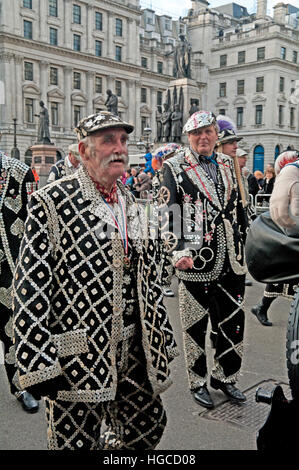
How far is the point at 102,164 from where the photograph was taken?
8.05 ft

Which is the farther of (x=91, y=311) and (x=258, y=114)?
(x=258, y=114)

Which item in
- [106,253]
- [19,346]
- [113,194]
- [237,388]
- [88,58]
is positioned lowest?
[237,388]

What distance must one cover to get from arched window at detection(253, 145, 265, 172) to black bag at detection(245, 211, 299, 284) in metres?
63.7

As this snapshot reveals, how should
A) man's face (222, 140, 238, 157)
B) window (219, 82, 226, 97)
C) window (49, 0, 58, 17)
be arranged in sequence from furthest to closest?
window (219, 82, 226, 97) → window (49, 0, 58, 17) → man's face (222, 140, 238, 157)

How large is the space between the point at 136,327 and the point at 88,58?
56.2 m

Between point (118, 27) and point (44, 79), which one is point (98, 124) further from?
point (118, 27)

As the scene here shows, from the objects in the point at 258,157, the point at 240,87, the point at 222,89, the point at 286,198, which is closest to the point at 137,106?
the point at 222,89

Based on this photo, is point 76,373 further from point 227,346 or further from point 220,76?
point 220,76

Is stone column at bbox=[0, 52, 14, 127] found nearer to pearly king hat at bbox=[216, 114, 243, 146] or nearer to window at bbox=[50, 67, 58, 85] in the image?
window at bbox=[50, 67, 58, 85]

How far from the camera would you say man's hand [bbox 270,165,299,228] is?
1788mm

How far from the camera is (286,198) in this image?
2.14 metres

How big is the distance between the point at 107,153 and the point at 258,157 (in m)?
63.9

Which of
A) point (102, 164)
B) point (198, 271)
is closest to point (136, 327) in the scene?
point (102, 164)

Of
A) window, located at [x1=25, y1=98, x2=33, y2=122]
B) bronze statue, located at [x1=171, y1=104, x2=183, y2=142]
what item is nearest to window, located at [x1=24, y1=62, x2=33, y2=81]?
window, located at [x1=25, y1=98, x2=33, y2=122]
